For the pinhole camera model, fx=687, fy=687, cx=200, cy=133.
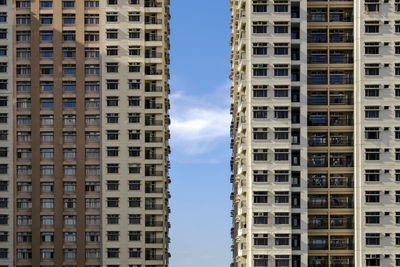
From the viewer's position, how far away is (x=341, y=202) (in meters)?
79.9

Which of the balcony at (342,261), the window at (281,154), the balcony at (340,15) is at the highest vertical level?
the balcony at (340,15)

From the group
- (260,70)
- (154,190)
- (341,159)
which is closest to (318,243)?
(341,159)

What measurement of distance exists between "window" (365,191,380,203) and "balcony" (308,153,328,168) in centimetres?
592

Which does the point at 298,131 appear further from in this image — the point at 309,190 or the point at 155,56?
the point at 155,56

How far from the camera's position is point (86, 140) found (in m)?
88.1

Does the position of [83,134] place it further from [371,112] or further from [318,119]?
[371,112]

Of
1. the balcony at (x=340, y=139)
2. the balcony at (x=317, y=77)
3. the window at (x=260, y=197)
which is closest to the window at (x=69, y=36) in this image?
the balcony at (x=317, y=77)

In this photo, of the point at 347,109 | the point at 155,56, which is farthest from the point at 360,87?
the point at 155,56

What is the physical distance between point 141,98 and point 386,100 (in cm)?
3028

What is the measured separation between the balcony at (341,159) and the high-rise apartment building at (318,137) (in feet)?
0.39

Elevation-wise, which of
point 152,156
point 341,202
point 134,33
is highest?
point 134,33

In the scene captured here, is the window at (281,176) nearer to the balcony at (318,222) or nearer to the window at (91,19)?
the balcony at (318,222)

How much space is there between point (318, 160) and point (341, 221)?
755 cm

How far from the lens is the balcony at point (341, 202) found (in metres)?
79.8
